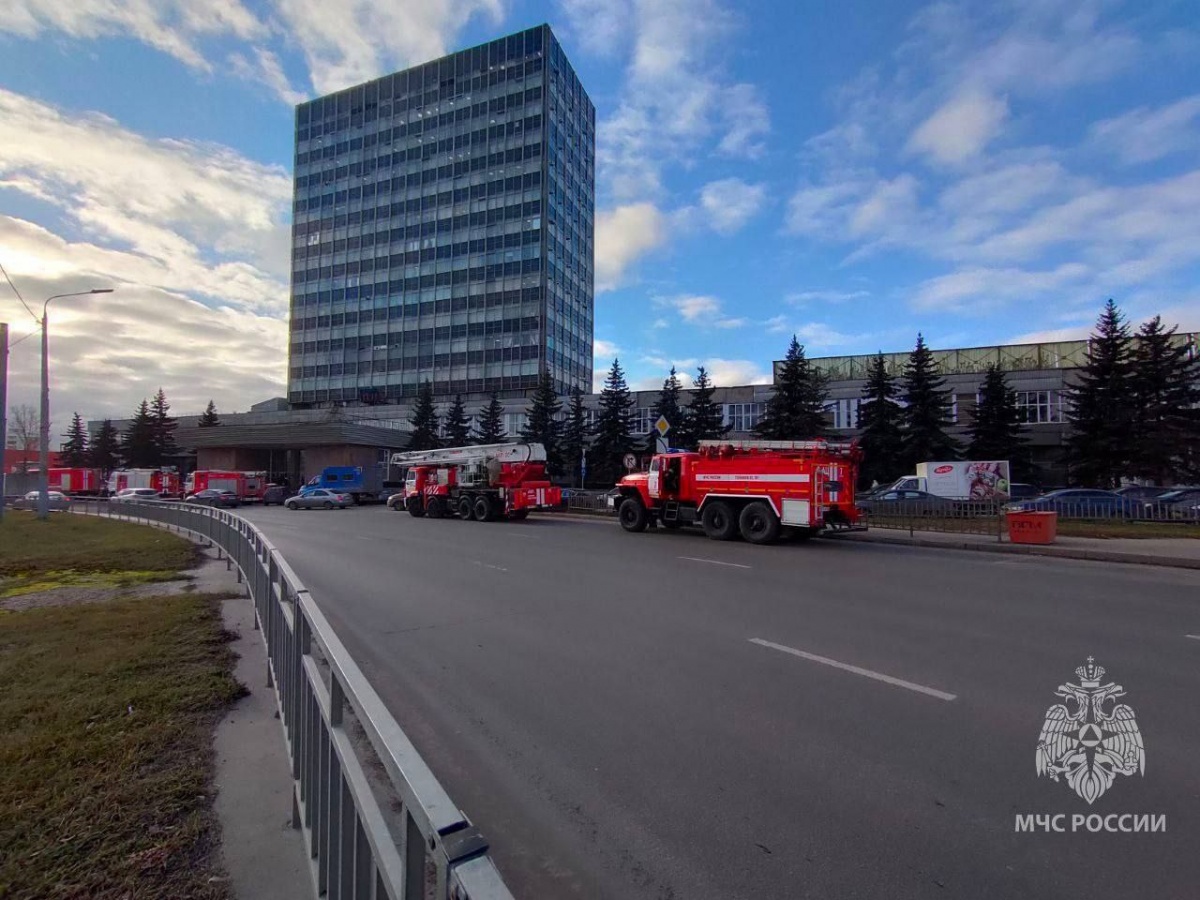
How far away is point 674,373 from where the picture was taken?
5528 cm

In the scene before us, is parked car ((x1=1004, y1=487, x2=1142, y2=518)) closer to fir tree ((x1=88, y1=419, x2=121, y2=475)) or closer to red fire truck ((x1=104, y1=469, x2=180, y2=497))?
red fire truck ((x1=104, y1=469, x2=180, y2=497))

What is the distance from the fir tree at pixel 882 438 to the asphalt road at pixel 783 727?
36.3 m

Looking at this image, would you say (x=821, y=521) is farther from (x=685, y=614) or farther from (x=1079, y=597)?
(x=685, y=614)

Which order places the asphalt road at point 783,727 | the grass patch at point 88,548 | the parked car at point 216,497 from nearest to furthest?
the asphalt road at point 783,727, the grass patch at point 88,548, the parked car at point 216,497

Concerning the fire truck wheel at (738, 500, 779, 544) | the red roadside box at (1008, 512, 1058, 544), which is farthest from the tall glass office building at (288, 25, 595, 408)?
the red roadside box at (1008, 512, 1058, 544)

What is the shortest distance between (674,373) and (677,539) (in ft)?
125

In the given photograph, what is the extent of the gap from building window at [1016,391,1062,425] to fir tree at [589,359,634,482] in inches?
1304

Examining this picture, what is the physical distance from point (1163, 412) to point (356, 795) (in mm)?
51238

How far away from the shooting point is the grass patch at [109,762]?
2916 millimetres

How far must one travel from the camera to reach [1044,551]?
16.0 m

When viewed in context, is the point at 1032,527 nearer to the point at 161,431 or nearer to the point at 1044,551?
the point at 1044,551

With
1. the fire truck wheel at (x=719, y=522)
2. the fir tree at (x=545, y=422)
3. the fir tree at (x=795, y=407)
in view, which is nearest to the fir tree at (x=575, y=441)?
the fir tree at (x=545, y=422)

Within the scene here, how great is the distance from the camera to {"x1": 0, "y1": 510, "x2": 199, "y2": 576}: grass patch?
1294cm

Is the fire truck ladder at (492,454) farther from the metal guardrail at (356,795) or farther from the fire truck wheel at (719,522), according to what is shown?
the metal guardrail at (356,795)
